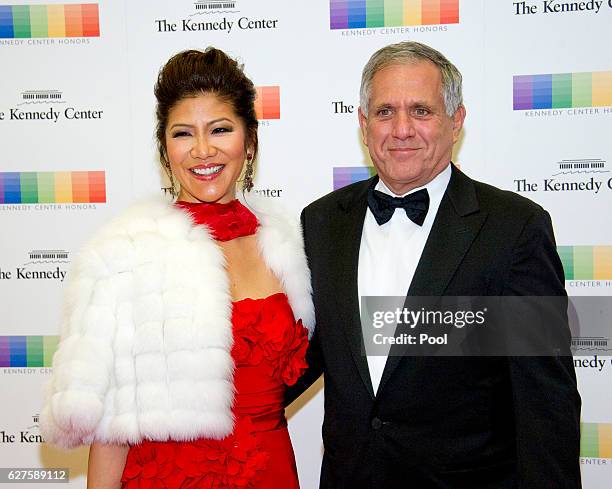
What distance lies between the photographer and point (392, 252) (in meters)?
1.95

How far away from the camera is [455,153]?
2.89 m

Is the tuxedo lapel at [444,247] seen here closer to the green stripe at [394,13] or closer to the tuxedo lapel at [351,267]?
the tuxedo lapel at [351,267]

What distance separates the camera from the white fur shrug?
67.2 inches

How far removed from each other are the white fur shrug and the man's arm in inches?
29.6

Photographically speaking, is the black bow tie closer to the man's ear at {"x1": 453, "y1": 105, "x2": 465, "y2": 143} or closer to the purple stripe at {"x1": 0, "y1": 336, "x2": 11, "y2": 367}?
the man's ear at {"x1": 453, "y1": 105, "x2": 465, "y2": 143}

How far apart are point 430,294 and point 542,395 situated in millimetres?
375

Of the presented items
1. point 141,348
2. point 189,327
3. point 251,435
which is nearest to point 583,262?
point 251,435

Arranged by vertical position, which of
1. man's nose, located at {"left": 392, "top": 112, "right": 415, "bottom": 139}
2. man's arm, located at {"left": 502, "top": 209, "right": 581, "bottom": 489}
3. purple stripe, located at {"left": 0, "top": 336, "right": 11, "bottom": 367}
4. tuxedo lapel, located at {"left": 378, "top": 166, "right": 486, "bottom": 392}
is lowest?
purple stripe, located at {"left": 0, "top": 336, "right": 11, "bottom": 367}

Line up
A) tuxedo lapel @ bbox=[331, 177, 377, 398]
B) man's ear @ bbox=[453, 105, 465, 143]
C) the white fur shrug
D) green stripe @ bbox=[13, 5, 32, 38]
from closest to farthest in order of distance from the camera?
1. the white fur shrug
2. tuxedo lapel @ bbox=[331, 177, 377, 398]
3. man's ear @ bbox=[453, 105, 465, 143]
4. green stripe @ bbox=[13, 5, 32, 38]

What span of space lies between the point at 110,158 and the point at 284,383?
4.91 feet

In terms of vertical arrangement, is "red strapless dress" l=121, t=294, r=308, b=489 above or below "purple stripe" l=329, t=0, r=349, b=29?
below

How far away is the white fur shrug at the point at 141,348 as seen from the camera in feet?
5.60

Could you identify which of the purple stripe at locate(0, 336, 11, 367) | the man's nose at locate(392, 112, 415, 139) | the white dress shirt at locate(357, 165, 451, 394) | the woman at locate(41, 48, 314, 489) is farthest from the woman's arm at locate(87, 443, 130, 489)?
the purple stripe at locate(0, 336, 11, 367)

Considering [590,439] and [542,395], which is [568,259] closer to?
[590,439]
